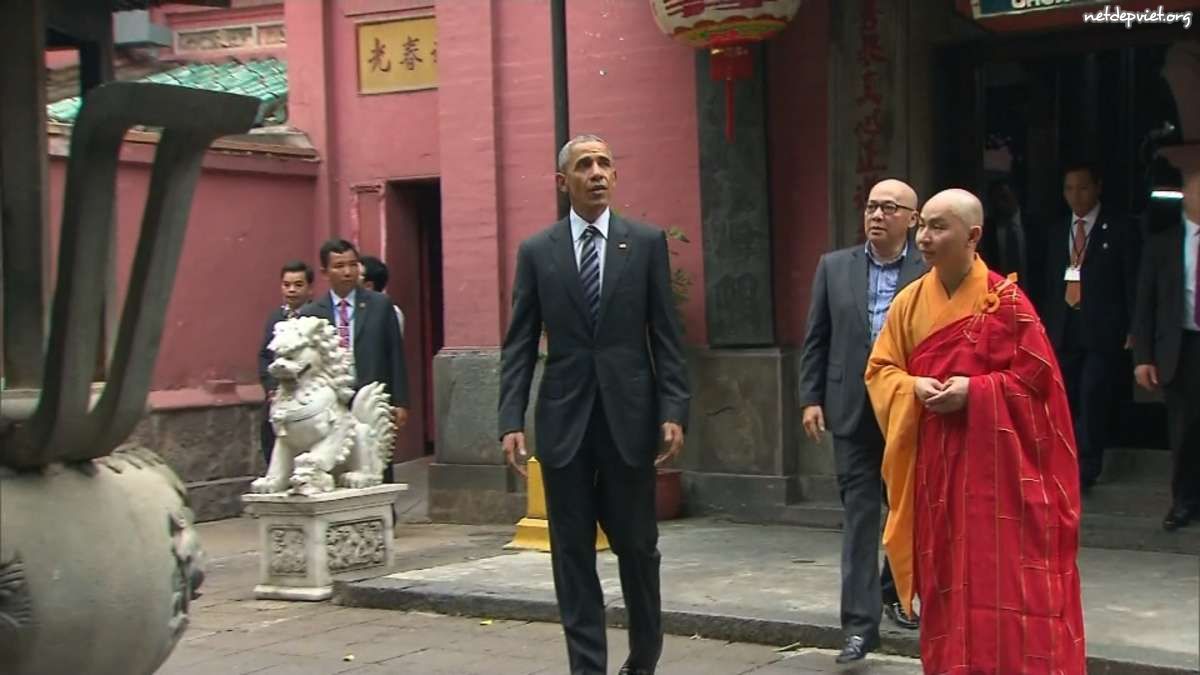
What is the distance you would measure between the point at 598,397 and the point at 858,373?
1222 mm

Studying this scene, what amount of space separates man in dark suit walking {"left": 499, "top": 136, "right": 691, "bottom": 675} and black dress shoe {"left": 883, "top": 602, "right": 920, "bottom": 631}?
130 cm

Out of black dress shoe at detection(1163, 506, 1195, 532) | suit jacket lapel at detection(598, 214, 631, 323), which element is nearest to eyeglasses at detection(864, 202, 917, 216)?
suit jacket lapel at detection(598, 214, 631, 323)

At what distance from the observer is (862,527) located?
630 cm

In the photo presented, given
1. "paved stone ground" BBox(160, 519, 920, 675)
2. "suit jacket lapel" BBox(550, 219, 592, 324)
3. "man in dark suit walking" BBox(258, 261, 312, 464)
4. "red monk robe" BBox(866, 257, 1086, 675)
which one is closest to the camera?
"red monk robe" BBox(866, 257, 1086, 675)

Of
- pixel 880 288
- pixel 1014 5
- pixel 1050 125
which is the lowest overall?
pixel 880 288

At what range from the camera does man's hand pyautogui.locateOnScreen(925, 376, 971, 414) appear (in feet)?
17.2

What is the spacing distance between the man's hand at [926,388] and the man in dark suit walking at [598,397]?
780 mm

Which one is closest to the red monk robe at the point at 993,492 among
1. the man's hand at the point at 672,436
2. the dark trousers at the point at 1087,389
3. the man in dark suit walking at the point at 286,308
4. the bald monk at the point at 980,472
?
the bald monk at the point at 980,472

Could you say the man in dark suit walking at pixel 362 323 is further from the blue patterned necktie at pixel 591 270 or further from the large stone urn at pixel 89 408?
the large stone urn at pixel 89 408

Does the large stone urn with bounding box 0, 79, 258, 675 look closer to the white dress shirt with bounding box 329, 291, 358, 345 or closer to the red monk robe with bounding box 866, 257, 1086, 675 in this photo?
the red monk robe with bounding box 866, 257, 1086, 675

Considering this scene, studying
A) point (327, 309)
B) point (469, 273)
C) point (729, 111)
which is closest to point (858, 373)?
point (729, 111)

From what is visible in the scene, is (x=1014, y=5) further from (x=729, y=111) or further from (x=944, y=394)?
(x=944, y=394)

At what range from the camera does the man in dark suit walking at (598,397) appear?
18.6ft

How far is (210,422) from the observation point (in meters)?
11.7
